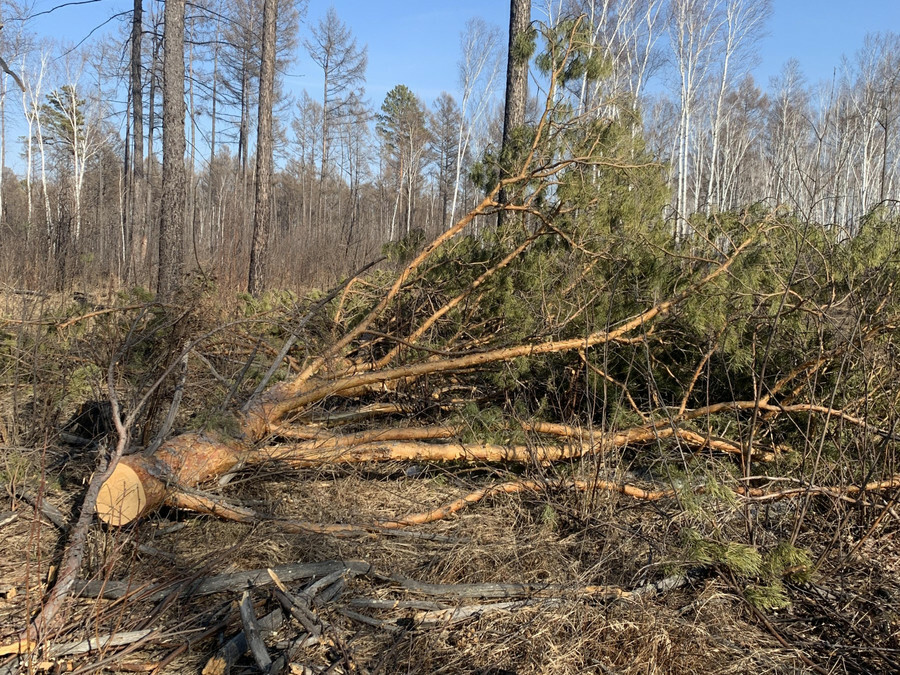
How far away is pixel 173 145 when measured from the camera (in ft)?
23.8

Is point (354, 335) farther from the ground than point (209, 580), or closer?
farther from the ground

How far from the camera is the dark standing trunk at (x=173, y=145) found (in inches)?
281

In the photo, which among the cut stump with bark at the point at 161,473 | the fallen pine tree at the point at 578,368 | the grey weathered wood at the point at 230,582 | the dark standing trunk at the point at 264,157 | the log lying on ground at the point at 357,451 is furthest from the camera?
the dark standing trunk at the point at 264,157

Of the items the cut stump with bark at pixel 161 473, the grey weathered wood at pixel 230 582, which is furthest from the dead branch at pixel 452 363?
the grey weathered wood at pixel 230 582

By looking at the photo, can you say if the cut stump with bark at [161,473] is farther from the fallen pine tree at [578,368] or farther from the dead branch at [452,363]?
the dead branch at [452,363]

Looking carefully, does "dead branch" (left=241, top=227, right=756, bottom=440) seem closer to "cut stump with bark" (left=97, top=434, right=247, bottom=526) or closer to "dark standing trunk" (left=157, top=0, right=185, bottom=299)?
"cut stump with bark" (left=97, top=434, right=247, bottom=526)

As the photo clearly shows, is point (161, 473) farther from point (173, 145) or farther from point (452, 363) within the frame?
point (173, 145)

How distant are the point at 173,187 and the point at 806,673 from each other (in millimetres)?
7737

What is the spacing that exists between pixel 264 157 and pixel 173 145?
6.94 feet

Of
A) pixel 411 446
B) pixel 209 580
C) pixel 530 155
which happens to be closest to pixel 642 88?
pixel 530 155

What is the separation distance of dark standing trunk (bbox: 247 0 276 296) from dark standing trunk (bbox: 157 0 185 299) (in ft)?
5.47

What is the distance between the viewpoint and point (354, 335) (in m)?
3.60

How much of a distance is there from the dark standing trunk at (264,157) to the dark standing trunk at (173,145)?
167 centimetres

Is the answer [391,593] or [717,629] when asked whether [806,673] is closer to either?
[717,629]
